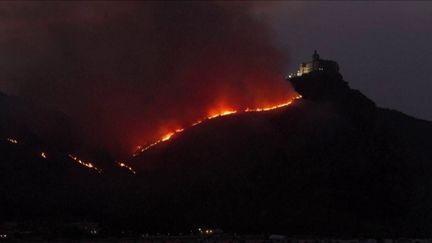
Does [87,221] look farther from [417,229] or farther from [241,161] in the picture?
[417,229]

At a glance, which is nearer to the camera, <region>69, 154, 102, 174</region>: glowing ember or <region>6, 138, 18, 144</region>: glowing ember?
<region>6, 138, 18, 144</region>: glowing ember

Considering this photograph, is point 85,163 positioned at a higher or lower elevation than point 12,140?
lower

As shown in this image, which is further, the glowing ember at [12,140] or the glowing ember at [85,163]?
the glowing ember at [85,163]

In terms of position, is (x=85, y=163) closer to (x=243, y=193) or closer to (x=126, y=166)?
(x=126, y=166)

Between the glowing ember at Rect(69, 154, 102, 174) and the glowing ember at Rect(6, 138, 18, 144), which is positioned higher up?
the glowing ember at Rect(6, 138, 18, 144)

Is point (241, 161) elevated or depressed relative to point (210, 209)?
elevated

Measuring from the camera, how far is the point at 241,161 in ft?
617

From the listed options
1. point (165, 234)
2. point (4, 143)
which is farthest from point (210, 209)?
point (4, 143)

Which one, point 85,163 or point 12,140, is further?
point 85,163

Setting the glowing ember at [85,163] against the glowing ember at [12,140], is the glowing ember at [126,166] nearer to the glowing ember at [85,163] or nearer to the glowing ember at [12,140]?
the glowing ember at [85,163]

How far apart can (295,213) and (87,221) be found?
46368 mm

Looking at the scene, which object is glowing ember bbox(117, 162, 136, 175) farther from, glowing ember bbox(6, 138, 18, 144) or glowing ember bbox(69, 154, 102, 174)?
glowing ember bbox(6, 138, 18, 144)

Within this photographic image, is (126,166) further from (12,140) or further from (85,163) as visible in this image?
(12,140)

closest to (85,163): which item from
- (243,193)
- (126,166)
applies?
(126,166)
